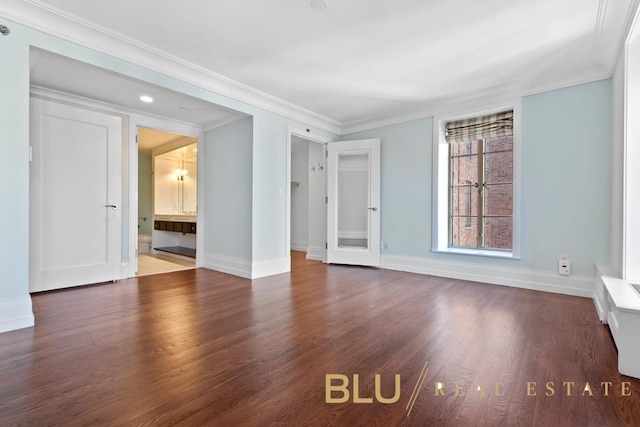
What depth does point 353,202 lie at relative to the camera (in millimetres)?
5285

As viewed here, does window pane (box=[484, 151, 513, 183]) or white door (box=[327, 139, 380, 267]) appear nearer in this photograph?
window pane (box=[484, 151, 513, 183])

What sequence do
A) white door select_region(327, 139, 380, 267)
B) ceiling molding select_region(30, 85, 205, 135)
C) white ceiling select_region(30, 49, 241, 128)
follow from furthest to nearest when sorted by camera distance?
white door select_region(327, 139, 380, 267), ceiling molding select_region(30, 85, 205, 135), white ceiling select_region(30, 49, 241, 128)

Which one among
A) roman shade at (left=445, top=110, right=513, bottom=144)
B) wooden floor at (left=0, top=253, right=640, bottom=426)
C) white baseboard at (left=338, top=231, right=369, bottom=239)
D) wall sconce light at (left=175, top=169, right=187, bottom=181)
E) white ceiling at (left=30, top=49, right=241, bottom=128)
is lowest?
wooden floor at (left=0, top=253, right=640, bottom=426)

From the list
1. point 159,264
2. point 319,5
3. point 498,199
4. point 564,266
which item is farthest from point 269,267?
point 564,266

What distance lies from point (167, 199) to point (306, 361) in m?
6.60

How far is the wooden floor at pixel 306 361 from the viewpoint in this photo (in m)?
1.37

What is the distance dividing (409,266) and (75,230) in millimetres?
4440

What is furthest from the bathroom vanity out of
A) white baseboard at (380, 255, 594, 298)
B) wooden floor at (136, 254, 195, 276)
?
white baseboard at (380, 255, 594, 298)

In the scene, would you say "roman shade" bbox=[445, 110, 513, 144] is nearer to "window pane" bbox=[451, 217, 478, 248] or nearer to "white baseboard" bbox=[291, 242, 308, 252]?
"window pane" bbox=[451, 217, 478, 248]

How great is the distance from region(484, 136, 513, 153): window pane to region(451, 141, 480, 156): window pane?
131 mm

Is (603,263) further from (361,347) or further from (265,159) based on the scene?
(265,159)

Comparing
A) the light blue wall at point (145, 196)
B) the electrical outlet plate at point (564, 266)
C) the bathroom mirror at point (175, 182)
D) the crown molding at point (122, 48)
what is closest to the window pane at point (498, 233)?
the electrical outlet plate at point (564, 266)

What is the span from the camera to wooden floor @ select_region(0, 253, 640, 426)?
1.37m

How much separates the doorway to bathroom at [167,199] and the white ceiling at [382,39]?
10.1ft
